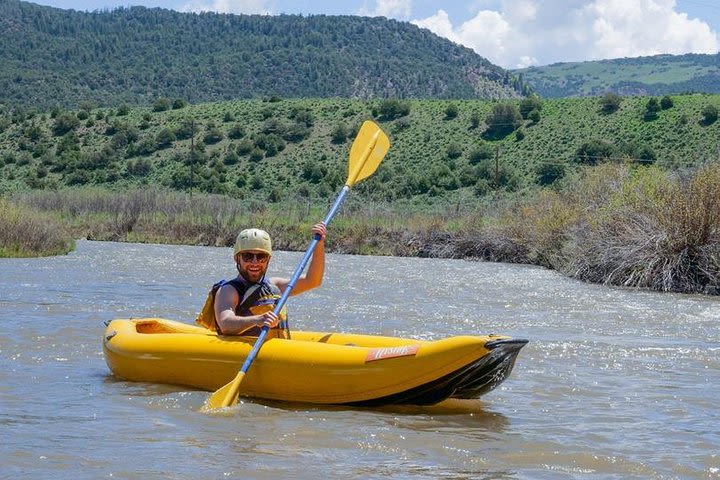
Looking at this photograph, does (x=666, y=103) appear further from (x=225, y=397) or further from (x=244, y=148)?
(x=225, y=397)

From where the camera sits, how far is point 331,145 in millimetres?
54250

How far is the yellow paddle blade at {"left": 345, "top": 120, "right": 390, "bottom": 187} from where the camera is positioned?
985cm

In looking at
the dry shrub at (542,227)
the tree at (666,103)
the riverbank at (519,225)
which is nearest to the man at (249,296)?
the riverbank at (519,225)

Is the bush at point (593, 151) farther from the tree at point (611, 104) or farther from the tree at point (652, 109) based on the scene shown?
the tree at point (611, 104)

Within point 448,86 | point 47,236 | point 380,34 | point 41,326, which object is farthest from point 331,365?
point 380,34

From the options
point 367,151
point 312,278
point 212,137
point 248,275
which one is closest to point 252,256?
point 248,275

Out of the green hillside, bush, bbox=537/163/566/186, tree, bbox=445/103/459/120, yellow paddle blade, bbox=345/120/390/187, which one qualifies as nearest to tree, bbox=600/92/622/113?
the green hillside

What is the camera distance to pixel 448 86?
113m

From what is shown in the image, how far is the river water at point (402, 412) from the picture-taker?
528 cm

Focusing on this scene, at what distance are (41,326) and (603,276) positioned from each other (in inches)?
394

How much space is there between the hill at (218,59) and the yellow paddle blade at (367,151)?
76.0 metres

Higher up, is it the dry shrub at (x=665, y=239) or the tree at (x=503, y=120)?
the tree at (x=503, y=120)

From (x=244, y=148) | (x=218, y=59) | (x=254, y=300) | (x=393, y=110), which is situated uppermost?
(x=218, y=59)

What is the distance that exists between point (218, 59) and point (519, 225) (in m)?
87.5
